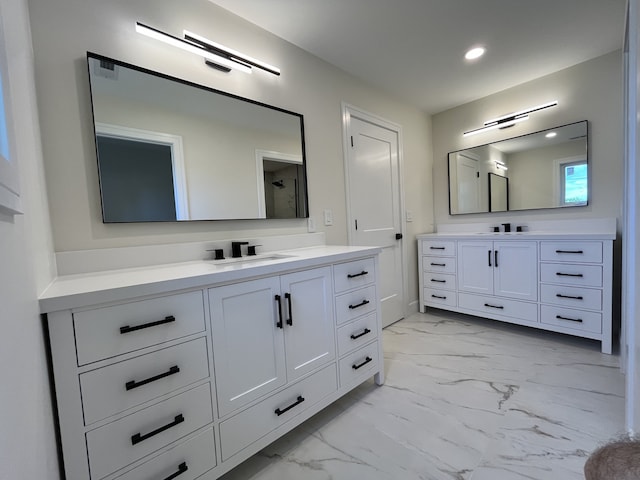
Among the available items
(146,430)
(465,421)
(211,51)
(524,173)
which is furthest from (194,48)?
(524,173)

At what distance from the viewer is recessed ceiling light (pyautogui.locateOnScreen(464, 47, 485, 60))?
2.27m

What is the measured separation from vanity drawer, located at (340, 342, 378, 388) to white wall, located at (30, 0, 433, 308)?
941 mm

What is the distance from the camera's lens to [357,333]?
1708mm

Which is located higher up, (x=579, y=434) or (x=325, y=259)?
(x=325, y=259)

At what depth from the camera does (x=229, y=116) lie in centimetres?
177

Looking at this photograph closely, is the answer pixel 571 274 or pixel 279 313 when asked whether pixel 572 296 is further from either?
pixel 279 313

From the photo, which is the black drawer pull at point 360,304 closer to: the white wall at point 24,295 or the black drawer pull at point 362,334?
the black drawer pull at point 362,334

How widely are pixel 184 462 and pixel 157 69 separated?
1.83m

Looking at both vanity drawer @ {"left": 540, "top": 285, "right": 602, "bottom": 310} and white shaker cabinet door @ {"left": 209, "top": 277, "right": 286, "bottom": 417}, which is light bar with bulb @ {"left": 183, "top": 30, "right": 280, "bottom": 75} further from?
vanity drawer @ {"left": 540, "top": 285, "right": 602, "bottom": 310}

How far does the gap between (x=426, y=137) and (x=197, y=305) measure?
340cm

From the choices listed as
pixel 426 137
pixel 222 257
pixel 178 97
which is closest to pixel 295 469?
pixel 222 257

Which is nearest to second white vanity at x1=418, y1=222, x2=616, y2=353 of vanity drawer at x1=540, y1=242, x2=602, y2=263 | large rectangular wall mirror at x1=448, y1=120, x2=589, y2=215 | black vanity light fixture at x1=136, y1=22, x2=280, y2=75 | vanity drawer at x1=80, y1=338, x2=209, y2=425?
vanity drawer at x1=540, y1=242, x2=602, y2=263

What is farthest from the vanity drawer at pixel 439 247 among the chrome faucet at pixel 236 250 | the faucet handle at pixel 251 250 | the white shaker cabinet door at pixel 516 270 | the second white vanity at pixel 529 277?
the chrome faucet at pixel 236 250

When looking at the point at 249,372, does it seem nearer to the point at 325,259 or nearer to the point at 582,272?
the point at 325,259
